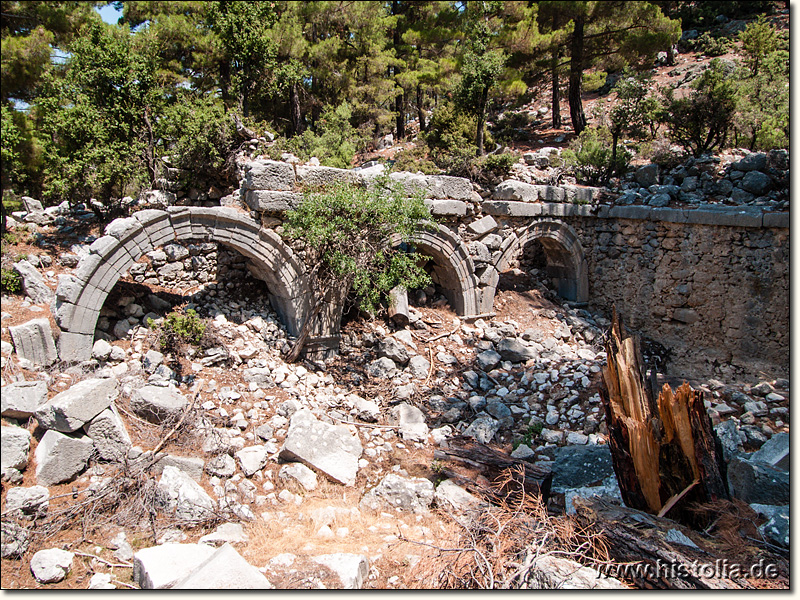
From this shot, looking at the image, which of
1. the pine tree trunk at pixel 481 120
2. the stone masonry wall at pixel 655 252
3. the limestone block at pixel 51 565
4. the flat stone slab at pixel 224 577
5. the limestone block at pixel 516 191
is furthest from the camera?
the pine tree trunk at pixel 481 120

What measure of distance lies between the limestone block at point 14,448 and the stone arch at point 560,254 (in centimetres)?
729

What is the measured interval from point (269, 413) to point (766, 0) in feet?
89.4

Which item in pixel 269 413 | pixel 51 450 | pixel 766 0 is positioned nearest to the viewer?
pixel 51 450

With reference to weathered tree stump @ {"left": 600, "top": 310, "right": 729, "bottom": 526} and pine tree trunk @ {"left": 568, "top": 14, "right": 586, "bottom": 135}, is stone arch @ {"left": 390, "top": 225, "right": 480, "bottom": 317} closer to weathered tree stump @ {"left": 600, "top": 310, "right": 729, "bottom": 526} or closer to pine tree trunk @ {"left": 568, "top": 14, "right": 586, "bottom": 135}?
weathered tree stump @ {"left": 600, "top": 310, "right": 729, "bottom": 526}

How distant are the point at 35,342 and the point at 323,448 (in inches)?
132

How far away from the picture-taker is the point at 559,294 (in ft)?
35.1

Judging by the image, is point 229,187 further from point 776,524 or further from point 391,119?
point 776,524

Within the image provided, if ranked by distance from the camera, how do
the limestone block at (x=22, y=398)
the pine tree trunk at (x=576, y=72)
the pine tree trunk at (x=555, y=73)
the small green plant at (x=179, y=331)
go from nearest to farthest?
the limestone block at (x=22, y=398) → the small green plant at (x=179, y=331) → the pine tree trunk at (x=576, y=72) → the pine tree trunk at (x=555, y=73)

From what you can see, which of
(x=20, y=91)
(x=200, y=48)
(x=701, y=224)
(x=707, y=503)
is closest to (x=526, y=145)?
(x=701, y=224)

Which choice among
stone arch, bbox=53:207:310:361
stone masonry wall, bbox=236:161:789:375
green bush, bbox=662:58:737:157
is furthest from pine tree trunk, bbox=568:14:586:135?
stone arch, bbox=53:207:310:361

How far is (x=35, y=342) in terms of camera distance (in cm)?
560

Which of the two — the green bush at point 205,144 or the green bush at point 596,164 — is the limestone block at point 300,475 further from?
the green bush at point 596,164

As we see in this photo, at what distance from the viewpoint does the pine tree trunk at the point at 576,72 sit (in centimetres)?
1422

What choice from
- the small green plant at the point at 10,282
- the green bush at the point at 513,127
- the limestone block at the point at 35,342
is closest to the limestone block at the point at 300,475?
the limestone block at the point at 35,342
